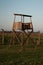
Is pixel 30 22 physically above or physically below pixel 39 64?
above

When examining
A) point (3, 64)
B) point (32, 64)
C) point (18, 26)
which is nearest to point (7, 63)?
point (3, 64)

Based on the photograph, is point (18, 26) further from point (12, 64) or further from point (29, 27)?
point (12, 64)

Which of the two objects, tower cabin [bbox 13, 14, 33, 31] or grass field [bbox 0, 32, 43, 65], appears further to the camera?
tower cabin [bbox 13, 14, 33, 31]

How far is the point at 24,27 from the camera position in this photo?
71.2ft

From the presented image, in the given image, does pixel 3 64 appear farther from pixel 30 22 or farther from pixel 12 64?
pixel 30 22

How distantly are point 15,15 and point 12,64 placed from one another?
10116 millimetres

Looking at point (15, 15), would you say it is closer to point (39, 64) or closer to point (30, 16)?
point (30, 16)

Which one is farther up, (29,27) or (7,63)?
(29,27)

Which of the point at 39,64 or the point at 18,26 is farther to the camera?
the point at 18,26

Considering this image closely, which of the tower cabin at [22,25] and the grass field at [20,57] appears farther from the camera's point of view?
the tower cabin at [22,25]

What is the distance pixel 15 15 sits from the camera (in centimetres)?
2158

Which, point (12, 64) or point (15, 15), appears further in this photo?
point (15, 15)

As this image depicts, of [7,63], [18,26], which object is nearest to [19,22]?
[18,26]

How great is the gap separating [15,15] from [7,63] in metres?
9.81
